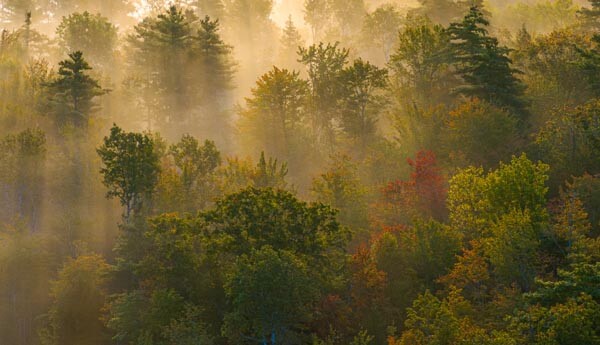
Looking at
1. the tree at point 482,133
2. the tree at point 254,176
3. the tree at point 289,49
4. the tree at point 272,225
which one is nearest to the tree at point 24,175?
the tree at point 254,176

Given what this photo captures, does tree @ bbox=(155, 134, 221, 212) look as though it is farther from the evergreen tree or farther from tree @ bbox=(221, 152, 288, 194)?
the evergreen tree

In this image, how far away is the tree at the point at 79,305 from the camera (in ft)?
146

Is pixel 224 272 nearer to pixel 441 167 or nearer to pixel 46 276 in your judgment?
pixel 46 276

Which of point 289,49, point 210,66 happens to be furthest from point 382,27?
point 210,66

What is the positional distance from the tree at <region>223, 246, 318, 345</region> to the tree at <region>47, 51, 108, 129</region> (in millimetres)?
35812

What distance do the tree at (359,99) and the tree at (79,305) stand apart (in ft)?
114

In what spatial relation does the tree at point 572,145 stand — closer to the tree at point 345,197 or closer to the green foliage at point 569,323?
the tree at point 345,197

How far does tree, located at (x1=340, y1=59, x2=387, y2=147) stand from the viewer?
219ft

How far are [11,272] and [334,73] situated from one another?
44860 millimetres

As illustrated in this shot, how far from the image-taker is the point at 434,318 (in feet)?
112

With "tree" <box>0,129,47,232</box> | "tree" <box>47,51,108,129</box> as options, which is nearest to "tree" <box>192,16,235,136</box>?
"tree" <box>47,51,108,129</box>

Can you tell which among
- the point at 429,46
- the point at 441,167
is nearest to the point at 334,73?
the point at 429,46

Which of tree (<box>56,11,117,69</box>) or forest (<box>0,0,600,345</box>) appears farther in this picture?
tree (<box>56,11,117,69</box>)

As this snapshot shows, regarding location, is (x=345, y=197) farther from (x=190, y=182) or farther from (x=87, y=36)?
(x=87, y=36)
